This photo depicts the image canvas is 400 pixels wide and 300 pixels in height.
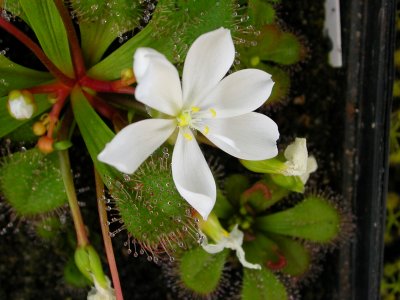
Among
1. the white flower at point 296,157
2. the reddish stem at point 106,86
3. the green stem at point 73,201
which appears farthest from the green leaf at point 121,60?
the white flower at point 296,157

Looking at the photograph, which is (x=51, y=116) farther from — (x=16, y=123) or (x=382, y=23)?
(x=382, y=23)

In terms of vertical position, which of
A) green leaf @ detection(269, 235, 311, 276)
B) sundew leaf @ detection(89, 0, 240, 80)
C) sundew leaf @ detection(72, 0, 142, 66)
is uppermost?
sundew leaf @ detection(72, 0, 142, 66)

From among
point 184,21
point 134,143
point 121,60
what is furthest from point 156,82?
point 121,60

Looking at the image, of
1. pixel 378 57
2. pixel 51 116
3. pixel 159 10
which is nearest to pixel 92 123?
pixel 51 116

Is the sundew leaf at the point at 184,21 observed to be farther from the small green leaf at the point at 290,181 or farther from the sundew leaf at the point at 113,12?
the small green leaf at the point at 290,181

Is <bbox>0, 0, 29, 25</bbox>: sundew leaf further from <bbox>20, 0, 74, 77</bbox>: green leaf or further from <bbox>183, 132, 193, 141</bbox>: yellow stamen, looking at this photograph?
<bbox>183, 132, 193, 141</bbox>: yellow stamen

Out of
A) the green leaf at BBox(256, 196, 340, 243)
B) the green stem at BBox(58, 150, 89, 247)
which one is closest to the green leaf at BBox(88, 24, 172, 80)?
the green stem at BBox(58, 150, 89, 247)

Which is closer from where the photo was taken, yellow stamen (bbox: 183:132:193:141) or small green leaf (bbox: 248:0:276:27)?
yellow stamen (bbox: 183:132:193:141)
